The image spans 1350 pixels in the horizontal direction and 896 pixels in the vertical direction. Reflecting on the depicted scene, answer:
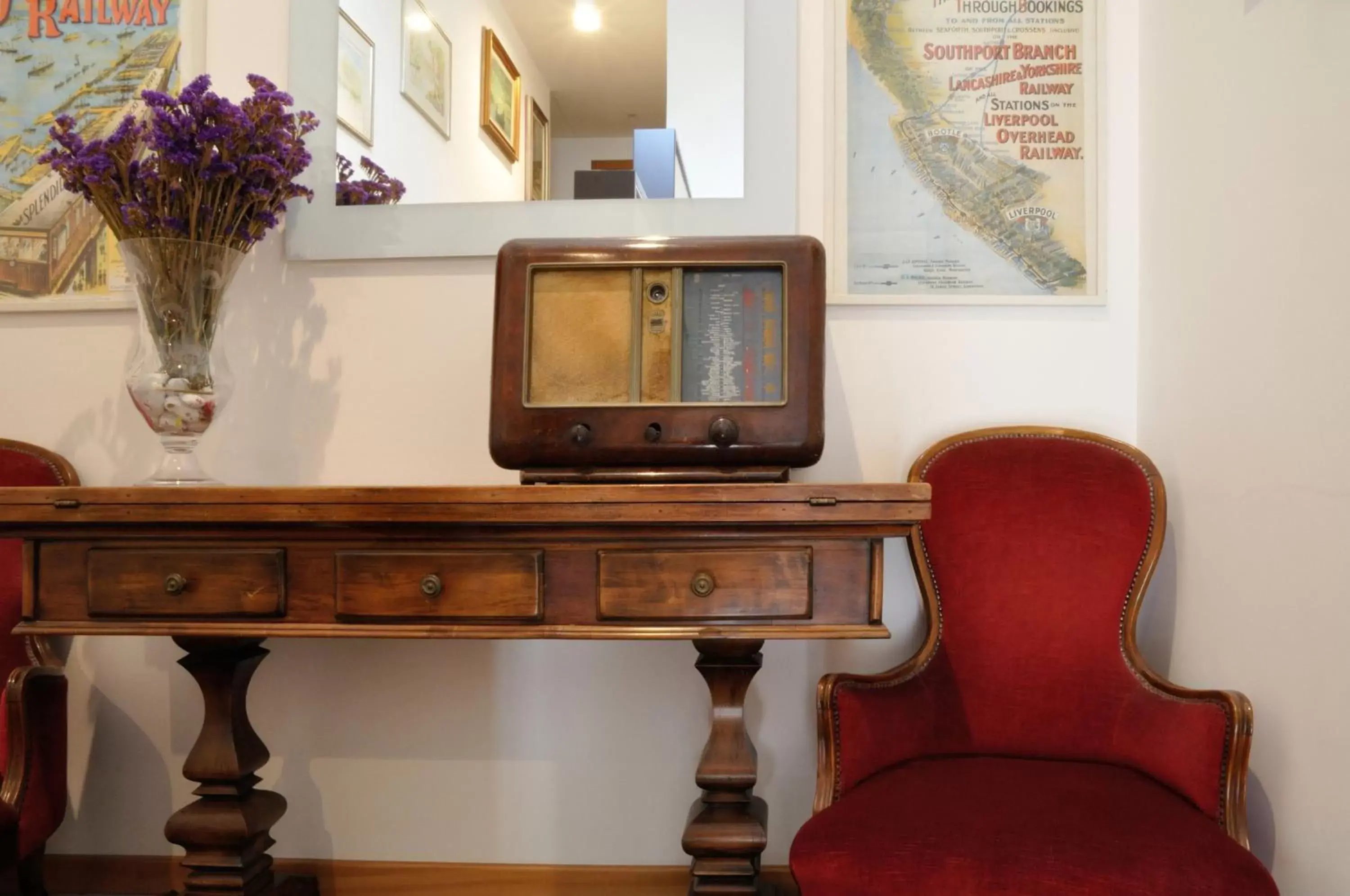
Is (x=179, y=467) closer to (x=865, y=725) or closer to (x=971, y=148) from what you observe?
(x=865, y=725)

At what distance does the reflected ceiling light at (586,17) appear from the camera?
1837 millimetres

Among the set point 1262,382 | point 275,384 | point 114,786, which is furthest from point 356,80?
point 1262,382

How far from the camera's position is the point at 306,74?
6.09 ft

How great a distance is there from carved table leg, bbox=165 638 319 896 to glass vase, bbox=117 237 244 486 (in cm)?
28

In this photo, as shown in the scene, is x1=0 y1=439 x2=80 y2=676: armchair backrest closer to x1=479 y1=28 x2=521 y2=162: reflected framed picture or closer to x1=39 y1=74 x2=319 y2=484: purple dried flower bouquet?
x1=39 y1=74 x2=319 y2=484: purple dried flower bouquet

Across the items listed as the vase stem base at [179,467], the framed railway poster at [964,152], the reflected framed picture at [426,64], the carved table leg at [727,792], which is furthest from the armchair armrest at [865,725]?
the reflected framed picture at [426,64]

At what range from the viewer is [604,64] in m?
1.82

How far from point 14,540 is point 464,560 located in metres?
1.03

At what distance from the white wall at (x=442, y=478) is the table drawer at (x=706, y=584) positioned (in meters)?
0.61

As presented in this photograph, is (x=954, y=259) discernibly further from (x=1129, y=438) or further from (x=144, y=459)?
(x=144, y=459)

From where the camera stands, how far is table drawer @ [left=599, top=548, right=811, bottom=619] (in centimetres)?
123

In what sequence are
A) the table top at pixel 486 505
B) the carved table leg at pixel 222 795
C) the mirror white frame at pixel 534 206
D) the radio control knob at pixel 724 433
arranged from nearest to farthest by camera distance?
the table top at pixel 486 505 < the radio control knob at pixel 724 433 < the carved table leg at pixel 222 795 < the mirror white frame at pixel 534 206

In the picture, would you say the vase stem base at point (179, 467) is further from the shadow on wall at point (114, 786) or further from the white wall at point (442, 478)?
the shadow on wall at point (114, 786)

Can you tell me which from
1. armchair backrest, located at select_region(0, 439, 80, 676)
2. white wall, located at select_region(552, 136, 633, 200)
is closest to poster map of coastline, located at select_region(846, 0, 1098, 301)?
white wall, located at select_region(552, 136, 633, 200)
